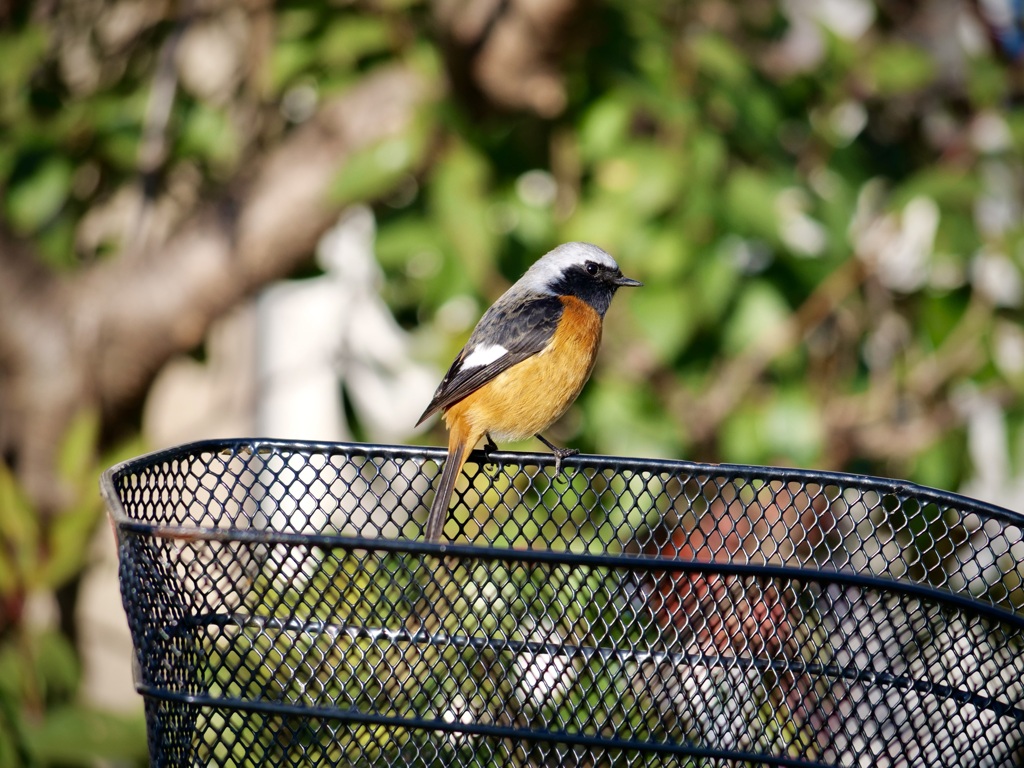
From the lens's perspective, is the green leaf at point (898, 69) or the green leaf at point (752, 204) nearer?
the green leaf at point (752, 204)

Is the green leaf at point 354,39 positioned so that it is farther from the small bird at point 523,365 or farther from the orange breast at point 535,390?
the orange breast at point 535,390

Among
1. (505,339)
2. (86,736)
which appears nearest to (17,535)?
(86,736)

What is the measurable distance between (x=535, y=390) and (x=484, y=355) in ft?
0.55

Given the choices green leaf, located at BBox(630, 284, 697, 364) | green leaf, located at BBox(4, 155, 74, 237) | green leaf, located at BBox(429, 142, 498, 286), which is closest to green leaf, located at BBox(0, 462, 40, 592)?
green leaf, located at BBox(4, 155, 74, 237)

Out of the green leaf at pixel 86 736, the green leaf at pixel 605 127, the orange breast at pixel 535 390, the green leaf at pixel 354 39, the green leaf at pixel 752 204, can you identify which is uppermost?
the green leaf at pixel 354 39

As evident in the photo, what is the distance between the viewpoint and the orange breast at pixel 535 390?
291cm

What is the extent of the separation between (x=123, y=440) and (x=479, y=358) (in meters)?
1.74

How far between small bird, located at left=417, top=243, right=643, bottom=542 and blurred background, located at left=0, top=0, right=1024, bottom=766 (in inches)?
6.7

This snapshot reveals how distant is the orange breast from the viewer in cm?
291

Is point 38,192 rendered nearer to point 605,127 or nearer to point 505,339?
point 505,339

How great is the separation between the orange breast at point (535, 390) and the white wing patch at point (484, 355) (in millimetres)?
52

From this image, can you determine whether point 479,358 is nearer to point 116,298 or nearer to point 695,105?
point 695,105

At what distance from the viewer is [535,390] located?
2988 mm

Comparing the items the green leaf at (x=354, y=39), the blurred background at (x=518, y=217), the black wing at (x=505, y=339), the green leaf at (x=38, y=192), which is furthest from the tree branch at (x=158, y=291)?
the black wing at (x=505, y=339)
